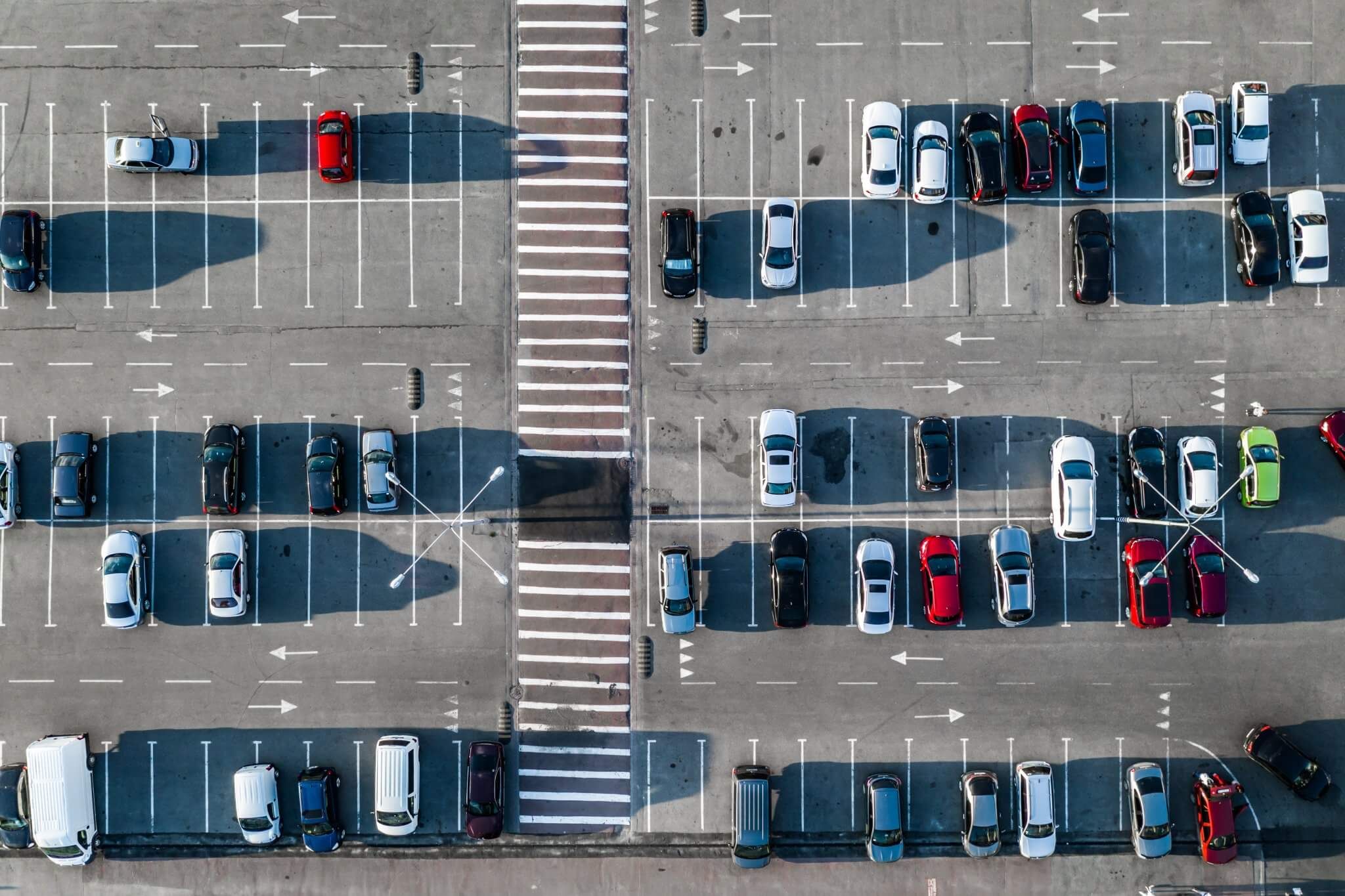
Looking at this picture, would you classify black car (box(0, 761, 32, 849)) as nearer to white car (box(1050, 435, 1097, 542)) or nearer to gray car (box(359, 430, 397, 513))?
gray car (box(359, 430, 397, 513))

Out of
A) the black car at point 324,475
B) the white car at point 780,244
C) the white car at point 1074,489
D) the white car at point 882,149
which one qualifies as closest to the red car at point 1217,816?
the white car at point 1074,489

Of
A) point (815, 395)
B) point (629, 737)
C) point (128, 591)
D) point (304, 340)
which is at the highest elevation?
point (304, 340)

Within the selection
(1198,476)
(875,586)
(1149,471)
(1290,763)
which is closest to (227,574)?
(875,586)

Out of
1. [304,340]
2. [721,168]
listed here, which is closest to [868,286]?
[721,168]

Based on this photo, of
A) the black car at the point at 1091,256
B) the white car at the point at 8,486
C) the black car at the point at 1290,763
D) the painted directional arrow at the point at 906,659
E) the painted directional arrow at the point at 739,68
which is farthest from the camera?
the painted directional arrow at the point at 739,68

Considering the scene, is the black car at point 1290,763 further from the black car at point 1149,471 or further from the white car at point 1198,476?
the black car at point 1149,471

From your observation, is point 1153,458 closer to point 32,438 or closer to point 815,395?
point 815,395
